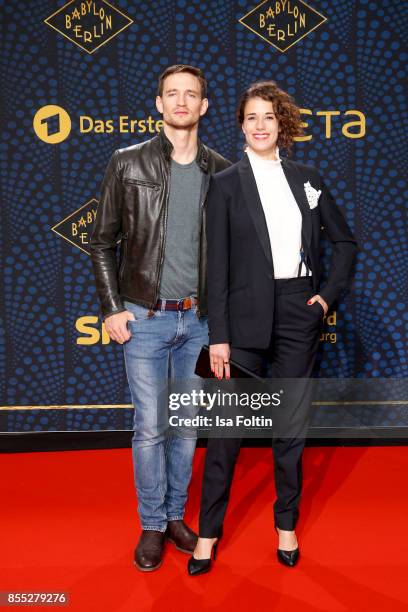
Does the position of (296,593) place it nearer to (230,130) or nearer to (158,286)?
(158,286)

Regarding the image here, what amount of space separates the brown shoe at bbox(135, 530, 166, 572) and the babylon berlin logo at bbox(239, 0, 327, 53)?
2520 millimetres

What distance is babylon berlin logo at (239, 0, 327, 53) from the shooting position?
131 inches

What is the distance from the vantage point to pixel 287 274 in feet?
6.89

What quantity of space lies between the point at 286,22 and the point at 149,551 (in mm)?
2705

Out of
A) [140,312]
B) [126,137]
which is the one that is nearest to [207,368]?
[140,312]

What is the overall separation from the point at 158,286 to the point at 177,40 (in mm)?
1742

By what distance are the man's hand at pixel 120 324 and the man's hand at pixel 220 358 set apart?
33 cm

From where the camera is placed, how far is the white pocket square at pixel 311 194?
83.9 inches

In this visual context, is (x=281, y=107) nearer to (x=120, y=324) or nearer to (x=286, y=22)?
(x=120, y=324)

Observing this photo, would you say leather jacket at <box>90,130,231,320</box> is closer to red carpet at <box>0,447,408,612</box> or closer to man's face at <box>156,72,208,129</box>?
man's face at <box>156,72,208,129</box>

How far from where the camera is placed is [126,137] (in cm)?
335

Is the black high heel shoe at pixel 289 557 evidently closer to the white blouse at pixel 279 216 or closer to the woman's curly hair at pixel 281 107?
the white blouse at pixel 279 216

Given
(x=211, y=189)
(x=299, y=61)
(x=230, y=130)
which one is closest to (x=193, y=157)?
(x=211, y=189)

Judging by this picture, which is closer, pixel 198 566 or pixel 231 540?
pixel 198 566
